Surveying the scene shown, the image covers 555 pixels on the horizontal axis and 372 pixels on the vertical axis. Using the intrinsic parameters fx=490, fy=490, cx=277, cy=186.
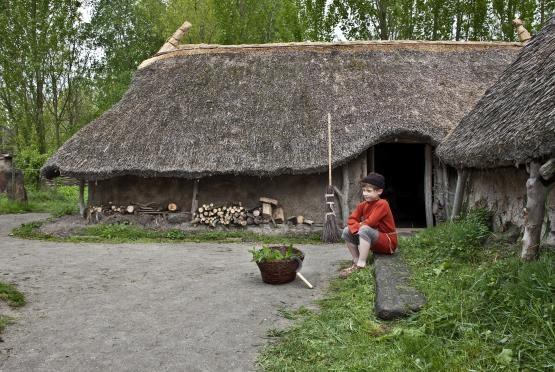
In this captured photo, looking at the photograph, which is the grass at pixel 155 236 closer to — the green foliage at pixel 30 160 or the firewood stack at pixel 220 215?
the firewood stack at pixel 220 215

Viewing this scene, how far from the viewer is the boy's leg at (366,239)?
5.88 m

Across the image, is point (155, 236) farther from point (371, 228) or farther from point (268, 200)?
point (371, 228)

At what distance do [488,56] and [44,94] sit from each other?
1656 centimetres

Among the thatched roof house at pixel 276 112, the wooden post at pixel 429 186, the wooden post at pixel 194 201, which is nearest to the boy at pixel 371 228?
the thatched roof house at pixel 276 112

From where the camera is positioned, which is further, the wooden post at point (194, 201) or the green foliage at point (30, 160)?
the green foliage at point (30, 160)

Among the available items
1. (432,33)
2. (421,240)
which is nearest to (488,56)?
(432,33)

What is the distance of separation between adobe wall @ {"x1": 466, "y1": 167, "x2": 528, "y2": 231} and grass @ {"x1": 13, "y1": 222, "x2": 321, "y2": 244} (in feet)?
12.8

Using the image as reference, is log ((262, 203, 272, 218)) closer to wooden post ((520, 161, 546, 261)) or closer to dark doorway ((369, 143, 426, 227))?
dark doorway ((369, 143, 426, 227))

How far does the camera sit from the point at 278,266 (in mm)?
5863

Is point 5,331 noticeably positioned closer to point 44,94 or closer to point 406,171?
point 406,171

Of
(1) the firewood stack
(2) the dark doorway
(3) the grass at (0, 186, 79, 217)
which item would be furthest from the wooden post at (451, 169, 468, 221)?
(3) the grass at (0, 186, 79, 217)

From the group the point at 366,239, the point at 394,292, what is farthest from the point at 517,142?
the point at 366,239

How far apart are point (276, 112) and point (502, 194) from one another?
6.16 m

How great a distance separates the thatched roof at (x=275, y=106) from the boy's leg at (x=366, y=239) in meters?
4.17
